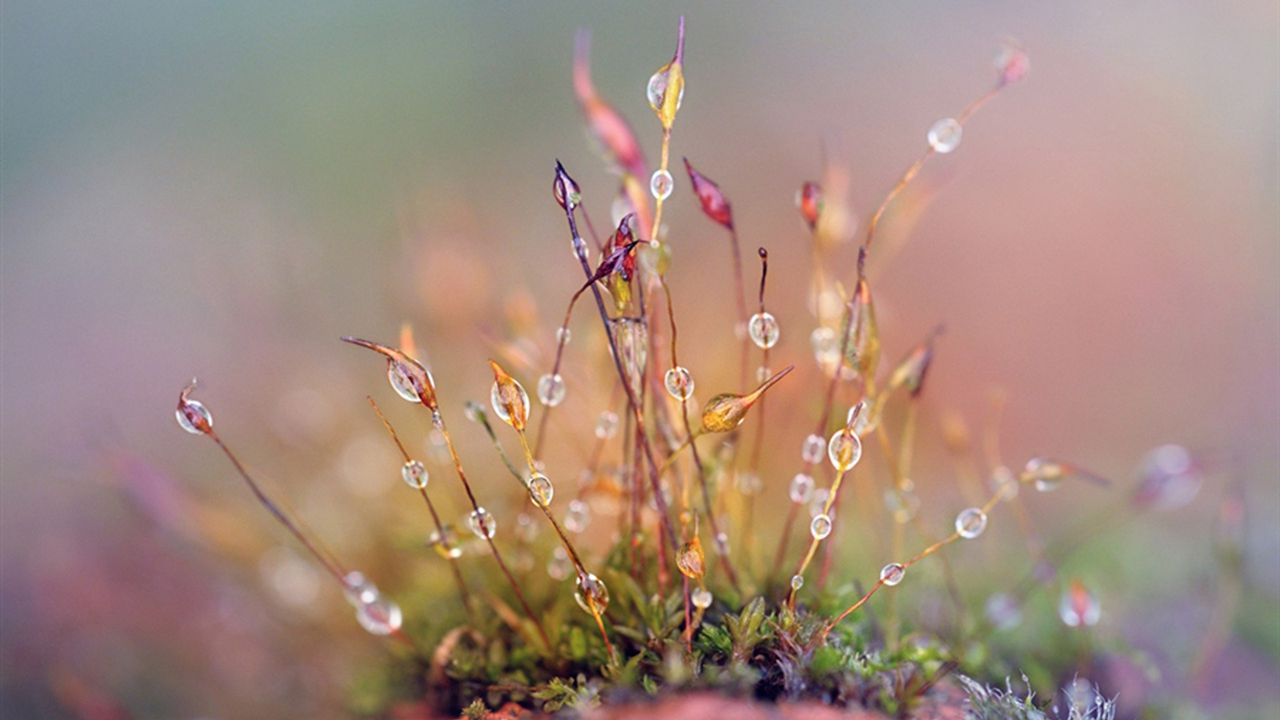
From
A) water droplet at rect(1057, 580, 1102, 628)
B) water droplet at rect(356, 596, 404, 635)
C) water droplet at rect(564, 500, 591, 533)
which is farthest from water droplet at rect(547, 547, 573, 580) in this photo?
water droplet at rect(1057, 580, 1102, 628)

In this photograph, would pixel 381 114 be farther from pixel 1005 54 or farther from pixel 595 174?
pixel 1005 54

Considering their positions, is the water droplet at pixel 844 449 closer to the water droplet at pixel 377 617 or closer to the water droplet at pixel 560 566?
the water droplet at pixel 560 566

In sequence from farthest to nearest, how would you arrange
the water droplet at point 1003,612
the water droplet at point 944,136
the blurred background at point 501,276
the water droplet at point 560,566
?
the blurred background at point 501,276 → the water droplet at point 1003,612 → the water droplet at point 560,566 → the water droplet at point 944,136

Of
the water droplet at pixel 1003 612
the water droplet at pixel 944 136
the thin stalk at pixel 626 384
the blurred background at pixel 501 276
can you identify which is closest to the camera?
the thin stalk at pixel 626 384

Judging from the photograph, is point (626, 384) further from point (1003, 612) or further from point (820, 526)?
point (1003, 612)

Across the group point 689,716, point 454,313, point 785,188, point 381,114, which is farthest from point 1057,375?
point 381,114

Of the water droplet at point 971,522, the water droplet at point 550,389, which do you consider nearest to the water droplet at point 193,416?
the water droplet at point 550,389

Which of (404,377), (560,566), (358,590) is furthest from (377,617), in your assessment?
(404,377)
